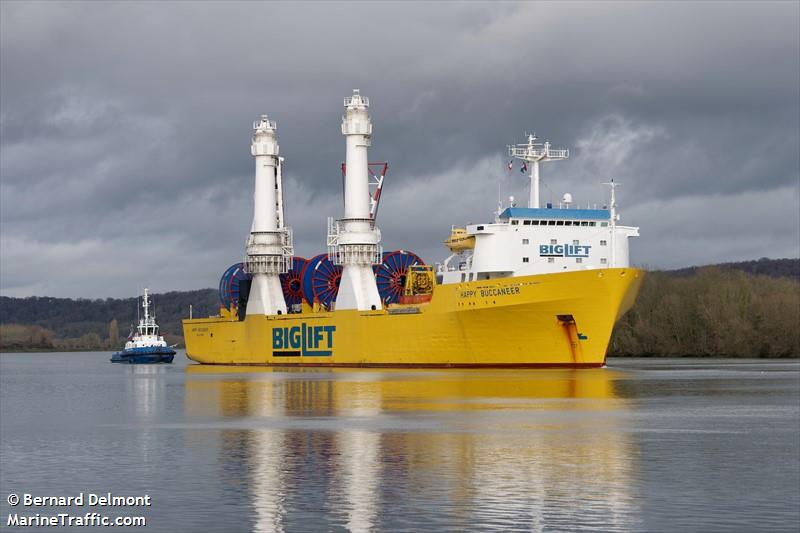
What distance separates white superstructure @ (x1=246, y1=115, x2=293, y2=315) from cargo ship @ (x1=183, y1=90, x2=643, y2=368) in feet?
0.24

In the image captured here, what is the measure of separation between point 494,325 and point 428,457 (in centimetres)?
3533

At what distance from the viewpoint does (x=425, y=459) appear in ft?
79.4

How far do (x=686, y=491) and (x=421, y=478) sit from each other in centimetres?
482

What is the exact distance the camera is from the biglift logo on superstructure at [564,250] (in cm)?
6034

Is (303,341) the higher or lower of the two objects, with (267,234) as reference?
lower

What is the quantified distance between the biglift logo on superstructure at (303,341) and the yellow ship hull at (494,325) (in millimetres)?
144

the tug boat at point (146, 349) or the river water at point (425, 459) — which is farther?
the tug boat at point (146, 349)

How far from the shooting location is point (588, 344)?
58.2 m

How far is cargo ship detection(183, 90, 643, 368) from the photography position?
57781 millimetres

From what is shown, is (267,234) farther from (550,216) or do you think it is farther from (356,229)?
(550,216)

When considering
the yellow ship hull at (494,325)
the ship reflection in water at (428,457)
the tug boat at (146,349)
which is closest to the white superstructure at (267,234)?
the yellow ship hull at (494,325)

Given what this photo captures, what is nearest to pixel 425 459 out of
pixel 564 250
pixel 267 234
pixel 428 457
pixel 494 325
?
pixel 428 457

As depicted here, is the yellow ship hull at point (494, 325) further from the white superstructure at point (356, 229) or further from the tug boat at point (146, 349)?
the tug boat at point (146, 349)

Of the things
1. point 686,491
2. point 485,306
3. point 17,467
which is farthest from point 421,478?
point 485,306
